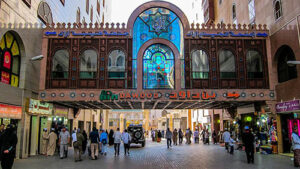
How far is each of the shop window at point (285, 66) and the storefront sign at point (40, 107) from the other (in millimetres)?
16971

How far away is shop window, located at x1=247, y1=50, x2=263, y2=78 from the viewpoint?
19.6 metres

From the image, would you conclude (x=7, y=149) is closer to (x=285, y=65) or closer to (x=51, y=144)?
(x=51, y=144)

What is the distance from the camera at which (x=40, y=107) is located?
60.7 feet

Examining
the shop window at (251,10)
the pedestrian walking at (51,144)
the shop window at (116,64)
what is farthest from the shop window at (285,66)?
the pedestrian walking at (51,144)

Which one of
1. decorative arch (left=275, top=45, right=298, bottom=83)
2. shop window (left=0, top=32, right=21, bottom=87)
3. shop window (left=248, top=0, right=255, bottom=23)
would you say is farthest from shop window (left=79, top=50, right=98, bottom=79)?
shop window (left=248, top=0, right=255, bottom=23)

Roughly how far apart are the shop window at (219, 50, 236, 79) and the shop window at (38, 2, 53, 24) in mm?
13331

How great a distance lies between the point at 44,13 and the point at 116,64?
657cm

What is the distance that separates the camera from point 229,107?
26375mm

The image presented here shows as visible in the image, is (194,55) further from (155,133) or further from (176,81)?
(155,133)

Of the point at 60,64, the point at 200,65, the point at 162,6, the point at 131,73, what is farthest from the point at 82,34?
the point at 200,65

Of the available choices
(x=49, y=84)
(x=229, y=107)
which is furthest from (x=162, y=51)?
(x=229, y=107)

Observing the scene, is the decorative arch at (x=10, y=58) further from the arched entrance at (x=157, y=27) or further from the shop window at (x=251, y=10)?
the shop window at (x=251, y=10)

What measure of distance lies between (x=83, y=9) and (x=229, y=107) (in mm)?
19862

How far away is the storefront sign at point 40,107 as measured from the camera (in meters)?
17.2
